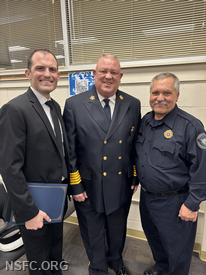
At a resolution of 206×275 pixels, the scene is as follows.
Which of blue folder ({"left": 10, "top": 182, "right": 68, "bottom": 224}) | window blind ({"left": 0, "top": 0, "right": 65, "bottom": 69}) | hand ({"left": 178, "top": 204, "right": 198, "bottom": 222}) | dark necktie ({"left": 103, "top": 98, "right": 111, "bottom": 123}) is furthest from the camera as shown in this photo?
window blind ({"left": 0, "top": 0, "right": 65, "bottom": 69})

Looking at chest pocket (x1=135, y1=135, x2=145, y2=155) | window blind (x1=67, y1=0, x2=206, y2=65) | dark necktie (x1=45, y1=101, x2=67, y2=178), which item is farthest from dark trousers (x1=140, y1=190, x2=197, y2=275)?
window blind (x1=67, y1=0, x2=206, y2=65)

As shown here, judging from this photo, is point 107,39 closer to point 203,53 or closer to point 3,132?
point 203,53

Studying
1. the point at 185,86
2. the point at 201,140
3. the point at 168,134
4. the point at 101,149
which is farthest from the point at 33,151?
the point at 185,86

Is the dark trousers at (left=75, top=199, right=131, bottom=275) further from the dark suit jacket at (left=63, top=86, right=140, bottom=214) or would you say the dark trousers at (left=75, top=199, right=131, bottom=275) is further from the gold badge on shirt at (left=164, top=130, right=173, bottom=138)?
the gold badge on shirt at (left=164, top=130, right=173, bottom=138)

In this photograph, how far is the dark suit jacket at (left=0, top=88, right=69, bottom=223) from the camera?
0.90 meters

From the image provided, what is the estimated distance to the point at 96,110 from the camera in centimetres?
124

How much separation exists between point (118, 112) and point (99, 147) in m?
0.30

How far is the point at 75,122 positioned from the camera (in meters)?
1.25

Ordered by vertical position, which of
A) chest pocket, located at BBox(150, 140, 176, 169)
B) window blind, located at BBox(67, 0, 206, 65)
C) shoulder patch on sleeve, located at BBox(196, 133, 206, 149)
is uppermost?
window blind, located at BBox(67, 0, 206, 65)

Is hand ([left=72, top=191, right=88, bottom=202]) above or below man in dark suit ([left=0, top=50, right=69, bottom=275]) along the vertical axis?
below

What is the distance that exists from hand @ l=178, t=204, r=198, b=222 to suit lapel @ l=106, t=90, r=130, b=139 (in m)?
0.70

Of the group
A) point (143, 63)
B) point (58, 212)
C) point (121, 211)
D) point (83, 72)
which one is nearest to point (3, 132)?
point (58, 212)

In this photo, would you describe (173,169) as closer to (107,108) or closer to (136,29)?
(107,108)

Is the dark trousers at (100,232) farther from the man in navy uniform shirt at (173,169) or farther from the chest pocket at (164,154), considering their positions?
the chest pocket at (164,154)
